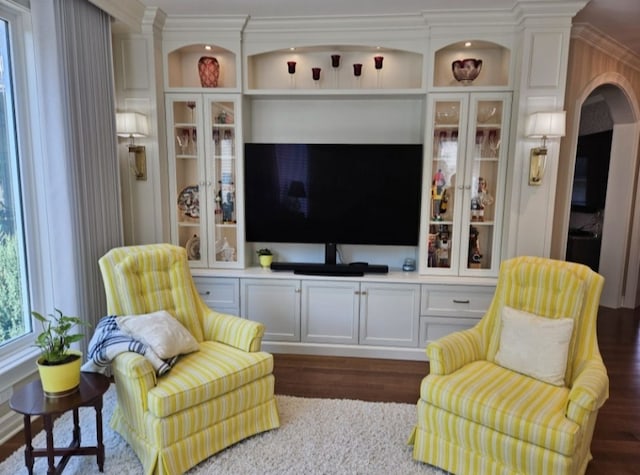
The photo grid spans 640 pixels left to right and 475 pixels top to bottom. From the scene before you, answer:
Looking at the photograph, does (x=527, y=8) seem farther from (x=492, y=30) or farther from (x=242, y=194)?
(x=242, y=194)

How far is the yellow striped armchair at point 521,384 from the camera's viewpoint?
1.85 m

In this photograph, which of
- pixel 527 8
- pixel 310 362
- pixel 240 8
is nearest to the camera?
pixel 527 8

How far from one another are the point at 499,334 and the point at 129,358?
204cm

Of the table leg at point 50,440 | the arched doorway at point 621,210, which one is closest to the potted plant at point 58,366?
the table leg at point 50,440

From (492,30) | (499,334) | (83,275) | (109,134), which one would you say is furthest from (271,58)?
(499,334)

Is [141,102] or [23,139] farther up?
[141,102]

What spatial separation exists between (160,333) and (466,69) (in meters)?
2.97

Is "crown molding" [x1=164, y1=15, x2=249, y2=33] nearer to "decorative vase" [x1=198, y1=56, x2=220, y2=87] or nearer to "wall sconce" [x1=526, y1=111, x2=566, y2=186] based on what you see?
"decorative vase" [x1=198, y1=56, x2=220, y2=87]

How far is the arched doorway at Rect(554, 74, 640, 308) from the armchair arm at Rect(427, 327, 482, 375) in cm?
330

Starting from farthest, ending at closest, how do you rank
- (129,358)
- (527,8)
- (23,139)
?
(527,8) < (23,139) < (129,358)

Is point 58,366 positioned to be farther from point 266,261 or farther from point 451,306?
point 451,306

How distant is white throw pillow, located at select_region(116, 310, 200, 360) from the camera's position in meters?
2.27

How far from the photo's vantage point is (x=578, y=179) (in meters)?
5.79

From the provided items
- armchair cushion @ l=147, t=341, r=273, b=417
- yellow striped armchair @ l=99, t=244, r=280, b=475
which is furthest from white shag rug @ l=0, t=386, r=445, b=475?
armchair cushion @ l=147, t=341, r=273, b=417
